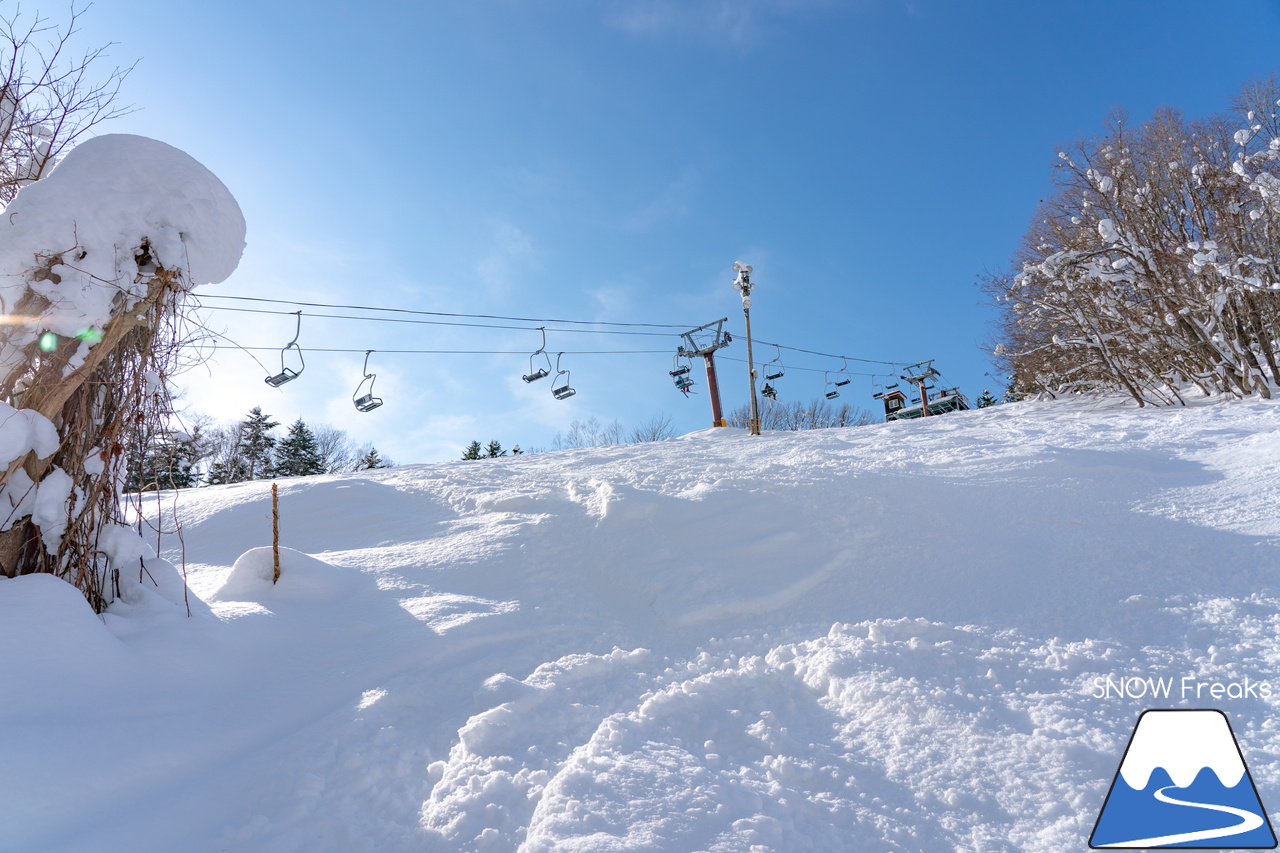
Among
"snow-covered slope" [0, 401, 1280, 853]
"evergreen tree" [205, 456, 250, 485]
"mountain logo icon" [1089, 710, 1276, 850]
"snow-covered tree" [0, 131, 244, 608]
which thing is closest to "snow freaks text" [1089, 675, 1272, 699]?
"snow-covered slope" [0, 401, 1280, 853]

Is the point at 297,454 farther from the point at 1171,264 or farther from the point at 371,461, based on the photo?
the point at 1171,264

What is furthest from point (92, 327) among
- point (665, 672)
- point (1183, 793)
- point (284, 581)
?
point (1183, 793)

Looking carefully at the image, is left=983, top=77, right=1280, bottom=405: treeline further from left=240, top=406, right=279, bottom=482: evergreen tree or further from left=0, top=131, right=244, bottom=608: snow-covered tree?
left=240, top=406, right=279, bottom=482: evergreen tree

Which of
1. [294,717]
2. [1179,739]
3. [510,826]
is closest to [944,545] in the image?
[1179,739]

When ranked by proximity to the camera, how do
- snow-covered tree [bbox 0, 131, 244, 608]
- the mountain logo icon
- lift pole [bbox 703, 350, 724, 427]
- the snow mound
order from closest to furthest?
1. the mountain logo icon
2. snow-covered tree [bbox 0, 131, 244, 608]
3. the snow mound
4. lift pole [bbox 703, 350, 724, 427]

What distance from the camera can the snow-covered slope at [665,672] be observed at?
2150mm

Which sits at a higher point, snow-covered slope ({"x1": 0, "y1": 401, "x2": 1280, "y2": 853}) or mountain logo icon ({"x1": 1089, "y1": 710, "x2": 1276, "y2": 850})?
snow-covered slope ({"x1": 0, "y1": 401, "x2": 1280, "y2": 853})

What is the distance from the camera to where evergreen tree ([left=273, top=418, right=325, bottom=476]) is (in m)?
34.9

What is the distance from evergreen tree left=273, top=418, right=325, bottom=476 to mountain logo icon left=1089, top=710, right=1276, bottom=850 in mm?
38152

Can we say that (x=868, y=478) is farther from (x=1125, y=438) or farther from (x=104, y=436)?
(x=104, y=436)

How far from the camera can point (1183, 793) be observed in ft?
7.33

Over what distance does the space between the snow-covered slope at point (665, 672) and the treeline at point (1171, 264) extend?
26.6ft

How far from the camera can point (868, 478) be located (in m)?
6.07

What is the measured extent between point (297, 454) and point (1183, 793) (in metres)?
39.7
